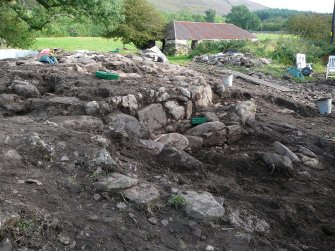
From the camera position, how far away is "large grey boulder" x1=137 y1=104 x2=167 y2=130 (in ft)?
16.9

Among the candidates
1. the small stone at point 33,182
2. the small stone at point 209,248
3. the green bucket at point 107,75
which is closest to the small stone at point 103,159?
the small stone at point 33,182

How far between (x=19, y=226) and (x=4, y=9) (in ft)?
47.7

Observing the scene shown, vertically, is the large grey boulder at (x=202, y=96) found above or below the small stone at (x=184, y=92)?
below

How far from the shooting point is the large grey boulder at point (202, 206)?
2.99 metres

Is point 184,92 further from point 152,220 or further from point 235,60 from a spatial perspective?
point 235,60

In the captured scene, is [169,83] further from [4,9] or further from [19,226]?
[4,9]

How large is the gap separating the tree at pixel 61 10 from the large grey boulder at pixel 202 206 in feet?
37.3

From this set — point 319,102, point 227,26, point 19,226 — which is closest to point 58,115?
point 19,226

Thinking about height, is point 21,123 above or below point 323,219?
above

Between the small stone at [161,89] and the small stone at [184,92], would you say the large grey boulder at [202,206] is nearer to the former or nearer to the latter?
the small stone at [161,89]

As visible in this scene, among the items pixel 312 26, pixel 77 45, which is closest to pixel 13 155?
pixel 312 26

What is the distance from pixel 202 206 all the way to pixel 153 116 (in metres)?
2.39

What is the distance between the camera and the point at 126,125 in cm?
454

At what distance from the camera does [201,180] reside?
382 cm
